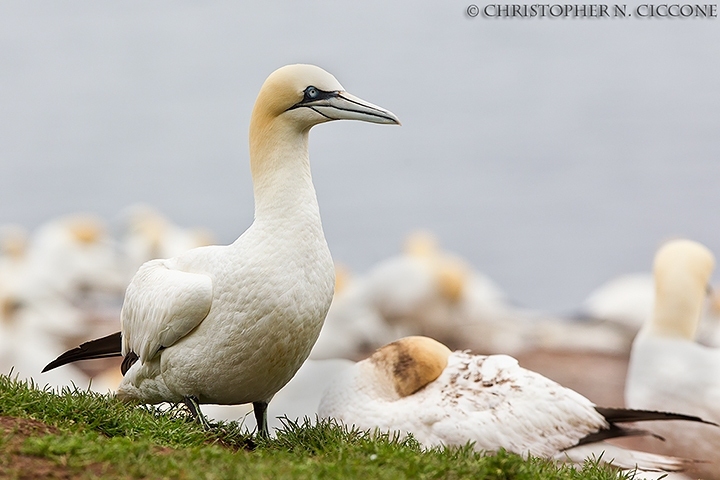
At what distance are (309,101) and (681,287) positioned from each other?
4325 mm

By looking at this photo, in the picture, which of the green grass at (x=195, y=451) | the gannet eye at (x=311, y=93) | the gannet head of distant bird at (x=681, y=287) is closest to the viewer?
the green grass at (x=195, y=451)

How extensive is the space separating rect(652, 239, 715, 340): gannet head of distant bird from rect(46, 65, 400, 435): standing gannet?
3869 millimetres

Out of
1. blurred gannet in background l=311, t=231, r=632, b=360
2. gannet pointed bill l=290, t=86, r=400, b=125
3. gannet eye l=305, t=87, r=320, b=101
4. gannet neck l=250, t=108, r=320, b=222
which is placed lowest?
blurred gannet in background l=311, t=231, r=632, b=360

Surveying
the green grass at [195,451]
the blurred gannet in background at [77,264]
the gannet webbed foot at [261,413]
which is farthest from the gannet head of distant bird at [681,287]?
the blurred gannet in background at [77,264]

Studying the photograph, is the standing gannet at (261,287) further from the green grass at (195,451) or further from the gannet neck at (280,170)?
the green grass at (195,451)

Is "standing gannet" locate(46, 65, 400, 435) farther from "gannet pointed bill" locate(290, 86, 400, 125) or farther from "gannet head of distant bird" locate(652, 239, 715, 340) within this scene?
"gannet head of distant bird" locate(652, 239, 715, 340)

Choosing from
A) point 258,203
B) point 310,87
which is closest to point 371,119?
point 310,87

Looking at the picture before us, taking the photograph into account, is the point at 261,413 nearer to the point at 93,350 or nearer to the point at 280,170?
the point at 93,350

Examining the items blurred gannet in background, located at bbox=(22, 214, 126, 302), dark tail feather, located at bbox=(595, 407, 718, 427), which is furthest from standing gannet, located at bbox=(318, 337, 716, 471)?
blurred gannet in background, located at bbox=(22, 214, 126, 302)

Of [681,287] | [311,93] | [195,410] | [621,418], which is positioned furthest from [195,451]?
[681,287]

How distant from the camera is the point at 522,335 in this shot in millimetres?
14492

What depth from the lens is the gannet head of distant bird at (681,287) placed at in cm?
814

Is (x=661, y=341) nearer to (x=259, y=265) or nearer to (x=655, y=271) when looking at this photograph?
(x=655, y=271)

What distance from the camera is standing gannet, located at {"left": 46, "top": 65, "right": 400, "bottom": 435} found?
5262mm
